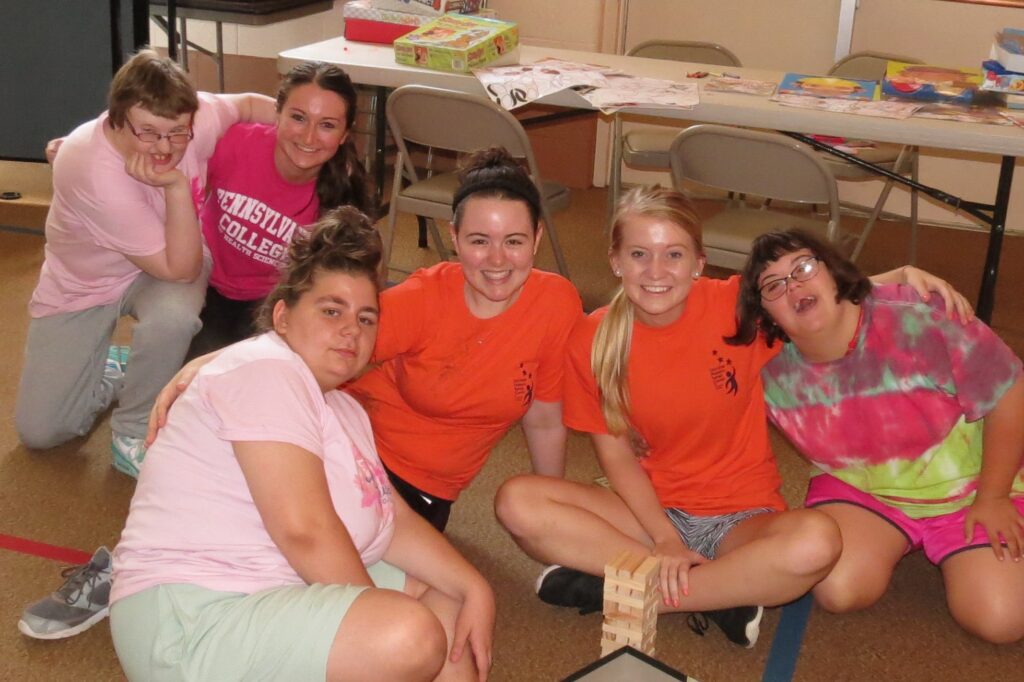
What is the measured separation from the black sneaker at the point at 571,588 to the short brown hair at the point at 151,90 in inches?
50.5

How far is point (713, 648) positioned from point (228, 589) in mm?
989

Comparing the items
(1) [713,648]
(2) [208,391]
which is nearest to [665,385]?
(1) [713,648]

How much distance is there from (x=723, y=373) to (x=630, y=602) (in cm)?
49

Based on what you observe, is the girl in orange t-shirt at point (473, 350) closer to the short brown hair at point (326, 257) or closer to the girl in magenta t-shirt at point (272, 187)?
the short brown hair at point (326, 257)

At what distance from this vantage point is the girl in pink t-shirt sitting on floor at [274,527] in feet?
5.08

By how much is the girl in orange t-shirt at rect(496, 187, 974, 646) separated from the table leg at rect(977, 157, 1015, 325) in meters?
1.33

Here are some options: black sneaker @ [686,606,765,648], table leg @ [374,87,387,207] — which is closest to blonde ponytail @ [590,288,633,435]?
black sneaker @ [686,606,765,648]

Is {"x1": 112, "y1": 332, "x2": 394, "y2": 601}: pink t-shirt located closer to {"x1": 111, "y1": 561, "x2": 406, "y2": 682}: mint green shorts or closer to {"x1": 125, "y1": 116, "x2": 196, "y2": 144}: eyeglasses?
{"x1": 111, "y1": 561, "x2": 406, "y2": 682}: mint green shorts

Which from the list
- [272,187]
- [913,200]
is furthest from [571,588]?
[913,200]

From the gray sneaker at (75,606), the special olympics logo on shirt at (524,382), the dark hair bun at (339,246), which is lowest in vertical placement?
the gray sneaker at (75,606)

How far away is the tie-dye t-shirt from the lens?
2117 millimetres

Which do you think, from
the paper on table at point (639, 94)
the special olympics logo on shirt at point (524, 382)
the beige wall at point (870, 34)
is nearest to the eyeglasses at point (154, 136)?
the special olympics logo on shirt at point (524, 382)

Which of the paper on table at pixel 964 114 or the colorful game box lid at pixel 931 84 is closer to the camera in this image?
the paper on table at pixel 964 114

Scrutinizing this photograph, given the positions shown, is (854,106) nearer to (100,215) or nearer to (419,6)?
(419,6)
